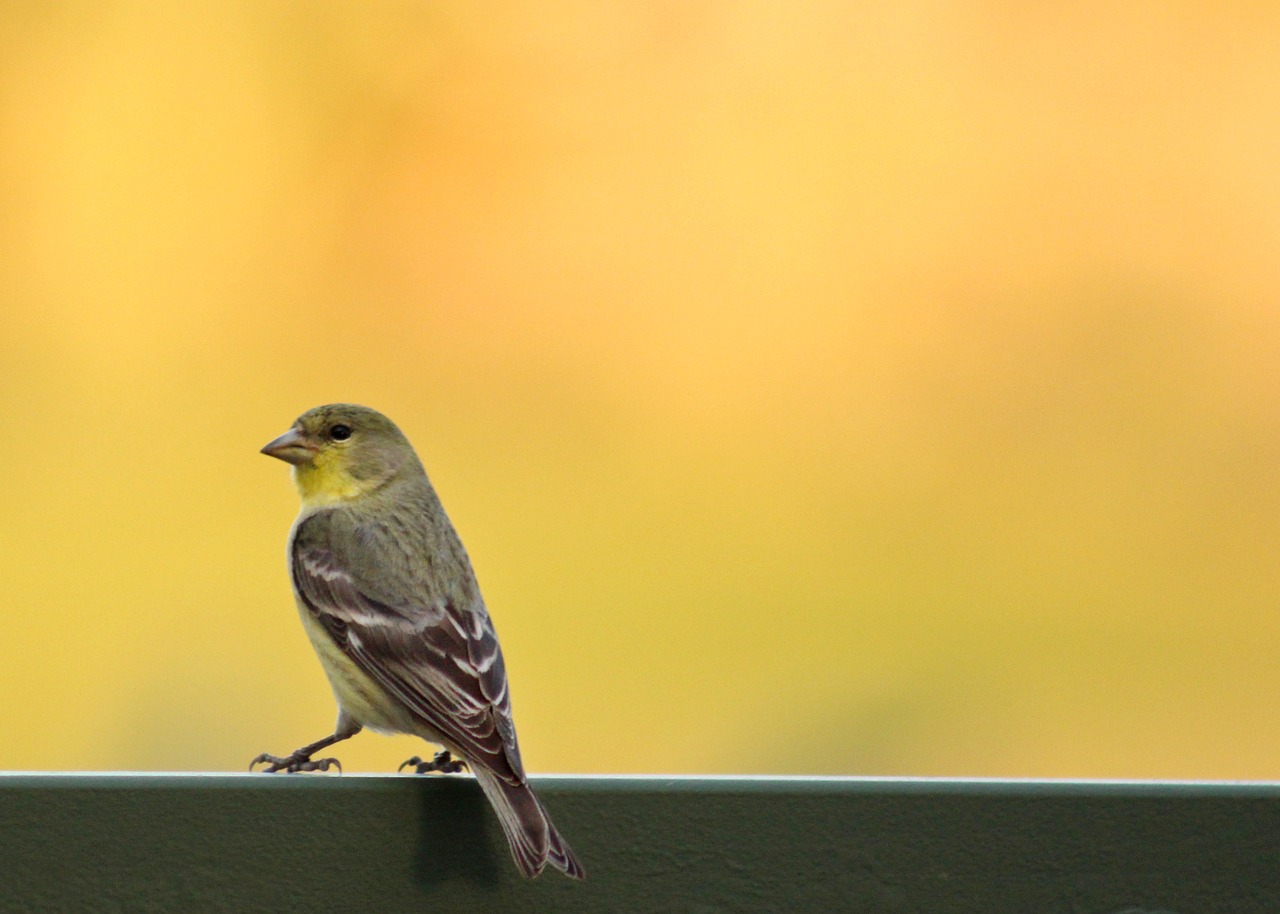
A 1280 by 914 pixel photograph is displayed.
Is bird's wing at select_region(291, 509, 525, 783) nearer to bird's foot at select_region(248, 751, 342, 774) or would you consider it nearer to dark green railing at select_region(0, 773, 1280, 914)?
bird's foot at select_region(248, 751, 342, 774)

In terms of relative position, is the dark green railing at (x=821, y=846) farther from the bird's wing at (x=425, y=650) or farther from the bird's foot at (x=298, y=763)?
the bird's foot at (x=298, y=763)

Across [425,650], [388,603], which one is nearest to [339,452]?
[388,603]

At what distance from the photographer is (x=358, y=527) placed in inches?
144

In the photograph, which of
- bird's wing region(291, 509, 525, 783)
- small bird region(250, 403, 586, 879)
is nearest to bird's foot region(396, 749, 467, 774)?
small bird region(250, 403, 586, 879)

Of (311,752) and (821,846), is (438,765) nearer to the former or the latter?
(311,752)

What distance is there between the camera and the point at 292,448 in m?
3.91

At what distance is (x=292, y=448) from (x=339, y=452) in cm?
10

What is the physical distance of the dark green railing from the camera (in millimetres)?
2361

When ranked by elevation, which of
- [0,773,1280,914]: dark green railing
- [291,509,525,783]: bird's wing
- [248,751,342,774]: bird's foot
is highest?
[291,509,525,783]: bird's wing

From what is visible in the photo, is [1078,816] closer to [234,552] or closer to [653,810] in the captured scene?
[653,810]

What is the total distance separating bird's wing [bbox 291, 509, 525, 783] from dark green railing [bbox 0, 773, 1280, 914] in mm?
501

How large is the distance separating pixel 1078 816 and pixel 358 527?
1746 mm

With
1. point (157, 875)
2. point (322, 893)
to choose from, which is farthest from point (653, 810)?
point (157, 875)

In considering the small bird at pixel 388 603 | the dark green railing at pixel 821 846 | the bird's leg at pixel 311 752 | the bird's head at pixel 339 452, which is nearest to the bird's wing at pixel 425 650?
the small bird at pixel 388 603
